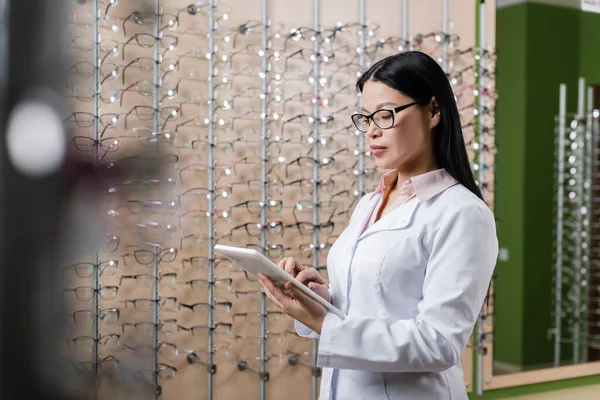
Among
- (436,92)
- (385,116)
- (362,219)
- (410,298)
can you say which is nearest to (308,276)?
(362,219)

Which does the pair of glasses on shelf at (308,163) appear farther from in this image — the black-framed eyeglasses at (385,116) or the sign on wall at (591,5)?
the sign on wall at (591,5)

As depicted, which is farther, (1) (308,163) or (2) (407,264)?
(1) (308,163)

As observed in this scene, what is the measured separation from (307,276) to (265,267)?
0.36 metres

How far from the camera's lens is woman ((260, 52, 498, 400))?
1.48 metres

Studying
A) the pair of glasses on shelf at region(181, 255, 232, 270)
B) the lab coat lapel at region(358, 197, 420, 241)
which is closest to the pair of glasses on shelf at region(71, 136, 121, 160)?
the lab coat lapel at region(358, 197, 420, 241)

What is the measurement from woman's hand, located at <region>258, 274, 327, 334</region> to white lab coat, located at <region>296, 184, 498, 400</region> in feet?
0.11

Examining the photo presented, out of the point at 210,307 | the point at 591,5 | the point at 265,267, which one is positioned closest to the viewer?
the point at 265,267

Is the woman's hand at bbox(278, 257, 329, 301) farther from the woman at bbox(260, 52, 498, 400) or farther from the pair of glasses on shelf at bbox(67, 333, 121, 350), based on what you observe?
the pair of glasses on shelf at bbox(67, 333, 121, 350)

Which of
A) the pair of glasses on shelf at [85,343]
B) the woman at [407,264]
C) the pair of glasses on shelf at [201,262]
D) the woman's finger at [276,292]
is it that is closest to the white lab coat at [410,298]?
the woman at [407,264]

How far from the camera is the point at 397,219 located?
1670 mm

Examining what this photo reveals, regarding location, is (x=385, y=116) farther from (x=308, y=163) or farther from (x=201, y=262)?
(x=308, y=163)

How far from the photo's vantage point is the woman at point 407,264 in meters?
1.48

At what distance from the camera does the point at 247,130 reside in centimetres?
383

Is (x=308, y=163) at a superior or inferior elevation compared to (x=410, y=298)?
superior
